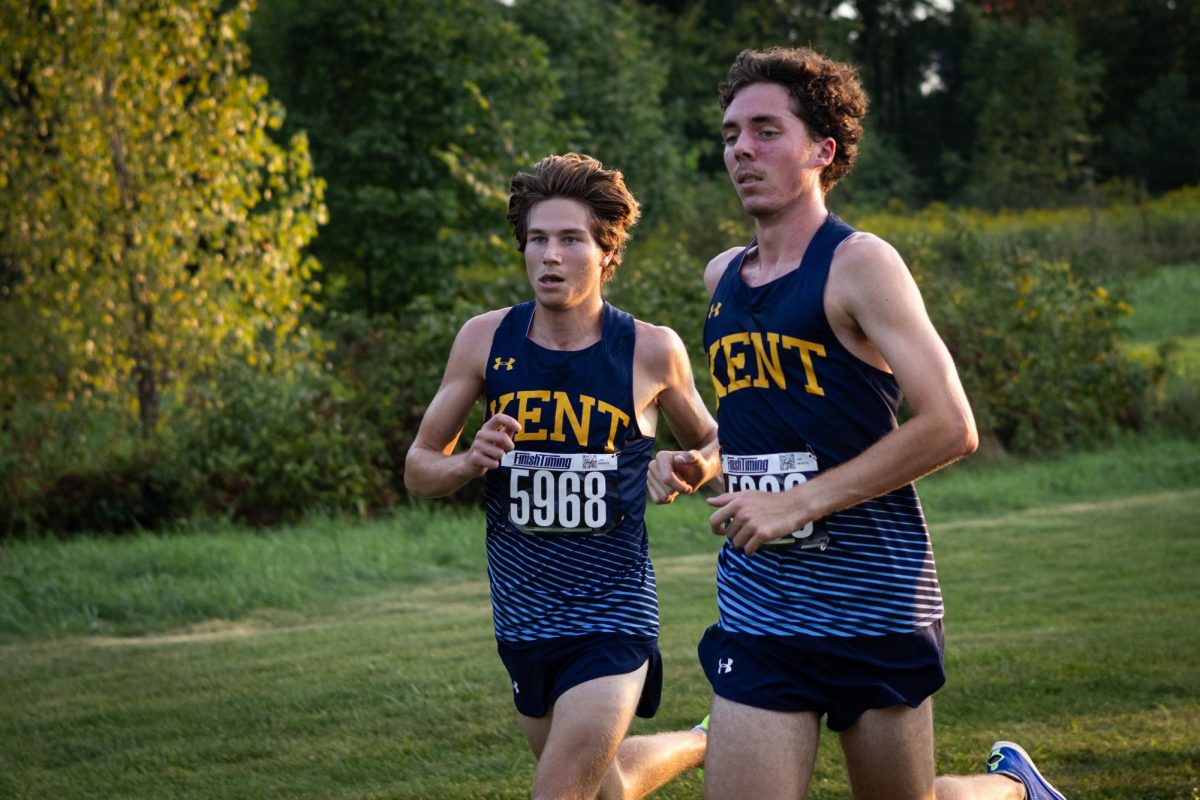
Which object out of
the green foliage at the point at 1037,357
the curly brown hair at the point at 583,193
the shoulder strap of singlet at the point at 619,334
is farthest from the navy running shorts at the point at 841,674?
the green foliage at the point at 1037,357

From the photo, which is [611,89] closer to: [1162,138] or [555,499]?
[1162,138]

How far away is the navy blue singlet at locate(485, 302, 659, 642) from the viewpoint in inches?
165

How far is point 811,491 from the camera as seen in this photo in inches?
130

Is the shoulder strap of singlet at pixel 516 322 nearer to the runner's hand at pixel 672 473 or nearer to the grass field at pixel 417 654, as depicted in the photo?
the runner's hand at pixel 672 473

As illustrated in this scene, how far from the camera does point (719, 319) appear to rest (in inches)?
145

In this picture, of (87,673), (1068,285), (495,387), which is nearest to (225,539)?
(87,673)

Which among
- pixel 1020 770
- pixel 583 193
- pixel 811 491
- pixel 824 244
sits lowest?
pixel 1020 770

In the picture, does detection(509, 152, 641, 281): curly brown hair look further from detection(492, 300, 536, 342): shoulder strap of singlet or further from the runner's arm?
the runner's arm

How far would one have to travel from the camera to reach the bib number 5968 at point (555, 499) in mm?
4168

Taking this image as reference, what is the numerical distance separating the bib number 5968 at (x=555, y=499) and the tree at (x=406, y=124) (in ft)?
45.9

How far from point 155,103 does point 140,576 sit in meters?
4.35

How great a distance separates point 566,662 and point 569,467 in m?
0.56

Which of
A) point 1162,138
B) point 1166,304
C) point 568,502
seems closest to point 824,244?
point 568,502

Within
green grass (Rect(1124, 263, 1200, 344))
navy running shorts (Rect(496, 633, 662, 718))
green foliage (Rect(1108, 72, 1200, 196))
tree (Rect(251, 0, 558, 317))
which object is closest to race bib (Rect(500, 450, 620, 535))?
navy running shorts (Rect(496, 633, 662, 718))
